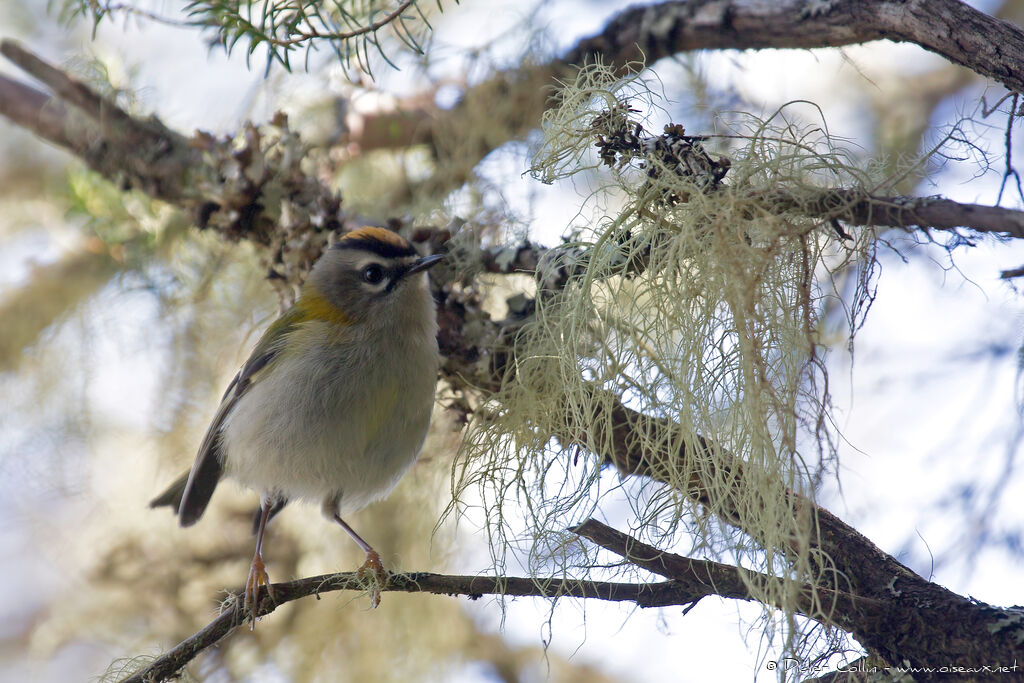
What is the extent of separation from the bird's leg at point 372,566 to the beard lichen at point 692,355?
0.83 ft

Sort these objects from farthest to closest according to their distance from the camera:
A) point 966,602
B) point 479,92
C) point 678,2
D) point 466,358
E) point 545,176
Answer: point 479,92
point 678,2
point 466,358
point 545,176
point 966,602

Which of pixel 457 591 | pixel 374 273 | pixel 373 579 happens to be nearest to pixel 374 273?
pixel 374 273

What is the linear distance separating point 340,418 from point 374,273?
374mm

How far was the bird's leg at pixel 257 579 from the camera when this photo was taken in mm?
1621

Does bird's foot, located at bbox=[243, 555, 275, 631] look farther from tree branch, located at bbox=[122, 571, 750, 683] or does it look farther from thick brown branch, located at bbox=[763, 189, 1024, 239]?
thick brown branch, located at bbox=[763, 189, 1024, 239]

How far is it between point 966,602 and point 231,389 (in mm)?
1711

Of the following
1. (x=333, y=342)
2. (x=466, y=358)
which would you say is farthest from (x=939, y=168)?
(x=333, y=342)

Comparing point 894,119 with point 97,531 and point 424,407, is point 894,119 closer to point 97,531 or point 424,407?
point 424,407

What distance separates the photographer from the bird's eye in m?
2.05

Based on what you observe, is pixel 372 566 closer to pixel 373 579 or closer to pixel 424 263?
pixel 373 579

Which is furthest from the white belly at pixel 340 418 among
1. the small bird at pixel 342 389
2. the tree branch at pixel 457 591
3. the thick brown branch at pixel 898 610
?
the thick brown branch at pixel 898 610

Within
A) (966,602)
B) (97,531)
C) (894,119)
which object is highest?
(894,119)

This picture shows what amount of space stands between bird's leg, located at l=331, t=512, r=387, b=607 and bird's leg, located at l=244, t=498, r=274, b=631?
6.8 inches

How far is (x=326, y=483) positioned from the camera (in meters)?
2.00
